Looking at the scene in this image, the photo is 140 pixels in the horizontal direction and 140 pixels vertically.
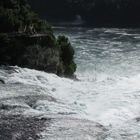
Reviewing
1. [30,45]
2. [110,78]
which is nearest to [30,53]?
[30,45]

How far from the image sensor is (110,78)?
39438 millimetres

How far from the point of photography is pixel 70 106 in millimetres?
27047

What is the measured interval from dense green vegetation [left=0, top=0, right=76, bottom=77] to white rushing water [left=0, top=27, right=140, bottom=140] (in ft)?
6.99

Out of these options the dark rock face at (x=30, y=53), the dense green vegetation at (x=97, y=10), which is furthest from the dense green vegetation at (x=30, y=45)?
the dense green vegetation at (x=97, y=10)

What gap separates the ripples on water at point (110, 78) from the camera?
82.9 feet

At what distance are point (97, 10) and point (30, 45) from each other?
215ft

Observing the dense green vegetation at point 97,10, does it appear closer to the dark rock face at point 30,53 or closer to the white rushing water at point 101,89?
the white rushing water at point 101,89

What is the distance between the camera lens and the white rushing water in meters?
25.0

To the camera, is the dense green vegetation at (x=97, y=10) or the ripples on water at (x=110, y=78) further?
the dense green vegetation at (x=97, y=10)

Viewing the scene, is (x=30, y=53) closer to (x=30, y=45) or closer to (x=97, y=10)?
(x=30, y=45)

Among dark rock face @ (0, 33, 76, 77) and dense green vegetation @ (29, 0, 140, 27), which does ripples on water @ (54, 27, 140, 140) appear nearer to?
dark rock face @ (0, 33, 76, 77)

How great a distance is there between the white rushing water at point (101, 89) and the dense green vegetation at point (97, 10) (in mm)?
39785

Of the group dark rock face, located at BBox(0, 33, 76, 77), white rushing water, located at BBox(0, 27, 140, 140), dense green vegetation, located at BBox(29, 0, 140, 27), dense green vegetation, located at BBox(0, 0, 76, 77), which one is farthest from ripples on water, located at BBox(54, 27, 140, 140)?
dense green vegetation, located at BBox(29, 0, 140, 27)

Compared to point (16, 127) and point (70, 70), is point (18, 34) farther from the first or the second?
point (16, 127)
